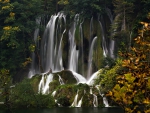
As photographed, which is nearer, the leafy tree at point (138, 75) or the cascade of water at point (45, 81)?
the leafy tree at point (138, 75)

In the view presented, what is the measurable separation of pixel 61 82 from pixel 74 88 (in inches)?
209

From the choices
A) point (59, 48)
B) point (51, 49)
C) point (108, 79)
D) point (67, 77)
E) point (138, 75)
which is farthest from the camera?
point (51, 49)

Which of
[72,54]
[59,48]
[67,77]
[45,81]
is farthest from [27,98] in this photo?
[59,48]

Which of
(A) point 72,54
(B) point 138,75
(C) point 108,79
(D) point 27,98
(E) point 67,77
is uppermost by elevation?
(A) point 72,54

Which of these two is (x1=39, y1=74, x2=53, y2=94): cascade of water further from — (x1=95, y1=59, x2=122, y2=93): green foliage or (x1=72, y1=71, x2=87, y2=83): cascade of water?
(x1=95, y1=59, x2=122, y2=93): green foliage

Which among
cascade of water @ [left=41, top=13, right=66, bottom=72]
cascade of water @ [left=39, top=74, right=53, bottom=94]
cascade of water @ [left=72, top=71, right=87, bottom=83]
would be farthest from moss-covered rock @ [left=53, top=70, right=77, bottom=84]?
cascade of water @ [left=41, top=13, right=66, bottom=72]

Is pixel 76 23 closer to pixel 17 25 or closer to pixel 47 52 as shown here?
pixel 47 52

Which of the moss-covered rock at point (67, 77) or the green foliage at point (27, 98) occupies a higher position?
the moss-covered rock at point (67, 77)

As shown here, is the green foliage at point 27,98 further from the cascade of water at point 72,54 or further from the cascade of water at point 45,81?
the cascade of water at point 72,54

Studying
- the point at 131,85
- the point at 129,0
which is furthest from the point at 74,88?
the point at 131,85

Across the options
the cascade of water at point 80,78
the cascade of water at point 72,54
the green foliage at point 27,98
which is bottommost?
the green foliage at point 27,98

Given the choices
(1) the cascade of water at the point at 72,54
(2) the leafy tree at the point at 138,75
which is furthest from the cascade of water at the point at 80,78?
(2) the leafy tree at the point at 138,75

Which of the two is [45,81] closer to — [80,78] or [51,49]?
[80,78]

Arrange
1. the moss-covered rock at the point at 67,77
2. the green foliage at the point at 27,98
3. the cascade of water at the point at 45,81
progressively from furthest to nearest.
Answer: the moss-covered rock at the point at 67,77, the cascade of water at the point at 45,81, the green foliage at the point at 27,98
